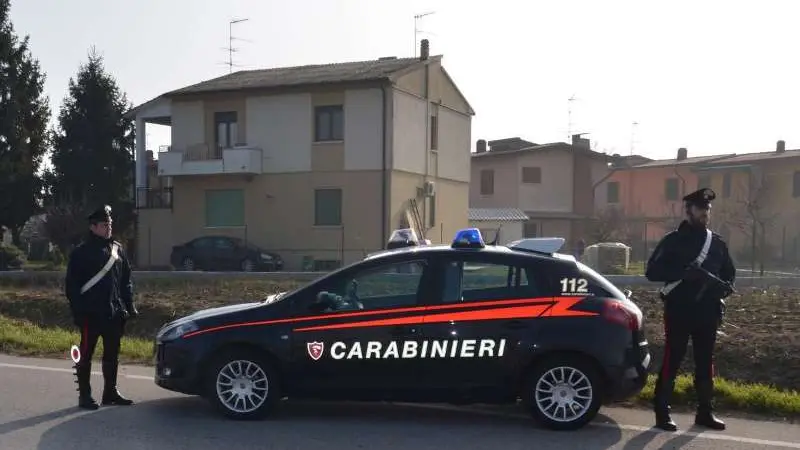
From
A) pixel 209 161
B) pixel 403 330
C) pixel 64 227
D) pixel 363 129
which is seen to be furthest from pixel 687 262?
Answer: pixel 64 227

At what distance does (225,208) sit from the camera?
31.3 meters

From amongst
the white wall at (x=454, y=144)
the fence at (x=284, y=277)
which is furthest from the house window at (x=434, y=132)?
the fence at (x=284, y=277)

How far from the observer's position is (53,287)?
18.5 m

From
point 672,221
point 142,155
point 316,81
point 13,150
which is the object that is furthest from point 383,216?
point 672,221

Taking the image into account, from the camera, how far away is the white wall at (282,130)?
2978cm

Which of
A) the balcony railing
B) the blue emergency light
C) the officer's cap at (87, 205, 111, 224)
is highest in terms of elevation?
the balcony railing

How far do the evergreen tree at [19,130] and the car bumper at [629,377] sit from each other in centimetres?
3202

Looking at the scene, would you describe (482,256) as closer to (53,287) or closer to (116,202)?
(53,287)

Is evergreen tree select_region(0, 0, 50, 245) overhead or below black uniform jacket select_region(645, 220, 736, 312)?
overhead

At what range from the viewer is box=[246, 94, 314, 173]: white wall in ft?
97.7

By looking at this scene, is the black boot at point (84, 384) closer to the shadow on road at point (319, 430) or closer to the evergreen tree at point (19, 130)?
the shadow on road at point (319, 430)

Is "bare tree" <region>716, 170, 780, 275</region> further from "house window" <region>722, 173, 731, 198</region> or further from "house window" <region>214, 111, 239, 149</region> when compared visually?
"house window" <region>214, 111, 239, 149</region>

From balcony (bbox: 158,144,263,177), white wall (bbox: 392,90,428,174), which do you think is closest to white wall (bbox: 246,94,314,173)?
balcony (bbox: 158,144,263,177)

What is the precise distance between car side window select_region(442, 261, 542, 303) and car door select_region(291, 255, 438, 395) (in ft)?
0.71
